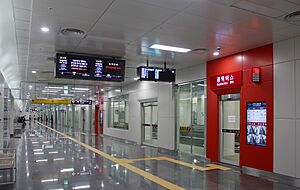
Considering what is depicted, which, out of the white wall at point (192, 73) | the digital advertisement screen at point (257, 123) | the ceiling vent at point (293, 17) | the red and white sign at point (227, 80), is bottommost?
the digital advertisement screen at point (257, 123)

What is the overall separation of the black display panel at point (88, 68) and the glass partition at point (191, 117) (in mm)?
3628

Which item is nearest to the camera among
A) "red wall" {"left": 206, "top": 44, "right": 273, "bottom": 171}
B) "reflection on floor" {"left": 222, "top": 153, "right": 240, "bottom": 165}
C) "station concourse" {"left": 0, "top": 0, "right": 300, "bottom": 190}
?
"station concourse" {"left": 0, "top": 0, "right": 300, "bottom": 190}

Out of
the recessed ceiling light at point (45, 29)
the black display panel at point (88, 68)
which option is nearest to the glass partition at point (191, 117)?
the black display panel at point (88, 68)

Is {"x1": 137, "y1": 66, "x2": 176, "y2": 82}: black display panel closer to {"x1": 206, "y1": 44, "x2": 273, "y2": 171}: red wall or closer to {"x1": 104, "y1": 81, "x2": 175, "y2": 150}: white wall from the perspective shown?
{"x1": 206, "y1": 44, "x2": 273, "y2": 171}: red wall

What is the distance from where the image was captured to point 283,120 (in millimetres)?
6824

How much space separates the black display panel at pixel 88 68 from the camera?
24.9ft

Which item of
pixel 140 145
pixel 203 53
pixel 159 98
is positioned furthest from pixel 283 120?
pixel 140 145

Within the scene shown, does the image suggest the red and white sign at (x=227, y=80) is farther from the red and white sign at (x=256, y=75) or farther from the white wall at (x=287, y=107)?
the white wall at (x=287, y=107)

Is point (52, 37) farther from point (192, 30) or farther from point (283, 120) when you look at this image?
point (283, 120)

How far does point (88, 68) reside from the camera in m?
7.84

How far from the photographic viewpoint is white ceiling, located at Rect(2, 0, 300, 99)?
4766 mm

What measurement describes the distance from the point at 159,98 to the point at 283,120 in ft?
21.9

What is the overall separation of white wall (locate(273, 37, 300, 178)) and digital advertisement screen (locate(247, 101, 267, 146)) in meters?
0.38

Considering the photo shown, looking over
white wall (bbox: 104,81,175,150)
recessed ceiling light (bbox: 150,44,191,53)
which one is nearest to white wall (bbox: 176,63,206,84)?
white wall (bbox: 104,81,175,150)
